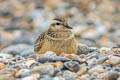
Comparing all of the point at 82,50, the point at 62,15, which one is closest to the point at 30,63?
the point at 82,50

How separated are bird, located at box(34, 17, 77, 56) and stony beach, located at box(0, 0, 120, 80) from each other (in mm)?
252

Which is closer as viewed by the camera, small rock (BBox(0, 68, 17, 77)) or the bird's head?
small rock (BBox(0, 68, 17, 77))

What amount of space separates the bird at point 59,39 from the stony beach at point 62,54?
252 mm

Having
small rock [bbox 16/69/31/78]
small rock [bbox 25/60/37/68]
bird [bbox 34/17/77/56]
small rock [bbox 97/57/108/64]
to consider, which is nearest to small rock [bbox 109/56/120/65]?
small rock [bbox 97/57/108/64]

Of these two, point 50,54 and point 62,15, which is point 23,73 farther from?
point 62,15

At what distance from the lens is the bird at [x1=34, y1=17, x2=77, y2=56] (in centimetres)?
772

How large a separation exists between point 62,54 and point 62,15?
15.5 meters

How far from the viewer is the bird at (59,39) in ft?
25.3

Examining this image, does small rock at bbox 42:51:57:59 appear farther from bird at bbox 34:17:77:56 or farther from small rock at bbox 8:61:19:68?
small rock at bbox 8:61:19:68

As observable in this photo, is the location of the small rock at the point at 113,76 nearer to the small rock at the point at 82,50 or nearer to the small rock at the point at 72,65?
the small rock at the point at 72,65

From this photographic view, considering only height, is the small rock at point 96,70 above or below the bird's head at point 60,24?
below

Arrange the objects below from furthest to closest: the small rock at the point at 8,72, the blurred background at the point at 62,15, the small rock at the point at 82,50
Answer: the blurred background at the point at 62,15 < the small rock at the point at 82,50 < the small rock at the point at 8,72

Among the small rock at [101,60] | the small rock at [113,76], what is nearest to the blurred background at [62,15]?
the small rock at [101,60]

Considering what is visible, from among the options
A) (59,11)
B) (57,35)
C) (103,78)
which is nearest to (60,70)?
(103,78)
